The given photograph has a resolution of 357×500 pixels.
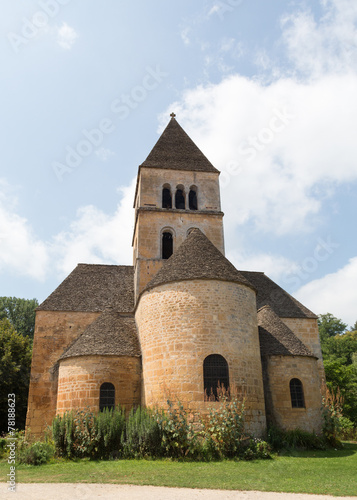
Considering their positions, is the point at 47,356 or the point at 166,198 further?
the point at 166,198

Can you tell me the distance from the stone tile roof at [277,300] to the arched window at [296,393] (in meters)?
5.61

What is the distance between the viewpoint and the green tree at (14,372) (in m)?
22.5

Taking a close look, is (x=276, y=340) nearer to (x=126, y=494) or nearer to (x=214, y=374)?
(x=214, y=374)

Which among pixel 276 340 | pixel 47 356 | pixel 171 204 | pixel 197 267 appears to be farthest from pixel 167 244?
pixel 47 356

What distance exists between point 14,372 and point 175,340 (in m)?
13.6

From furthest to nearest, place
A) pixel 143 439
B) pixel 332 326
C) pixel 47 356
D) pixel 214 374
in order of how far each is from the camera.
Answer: pixel 332 326
pixel 47 356
pixel 214 374
pixel 143 439

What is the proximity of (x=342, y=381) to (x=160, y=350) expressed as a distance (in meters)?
20.4

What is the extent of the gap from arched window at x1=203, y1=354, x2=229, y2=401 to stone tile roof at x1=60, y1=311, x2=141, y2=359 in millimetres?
3854

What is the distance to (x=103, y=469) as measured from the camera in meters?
10.4

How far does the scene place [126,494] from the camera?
7.70 meters

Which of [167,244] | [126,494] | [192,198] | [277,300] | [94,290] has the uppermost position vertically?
[192,198]

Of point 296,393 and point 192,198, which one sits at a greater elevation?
point 192,198

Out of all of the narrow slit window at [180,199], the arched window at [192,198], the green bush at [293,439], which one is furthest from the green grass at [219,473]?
the narrow slit window at [180,199]

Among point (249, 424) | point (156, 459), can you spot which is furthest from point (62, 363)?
point (249, 424)
